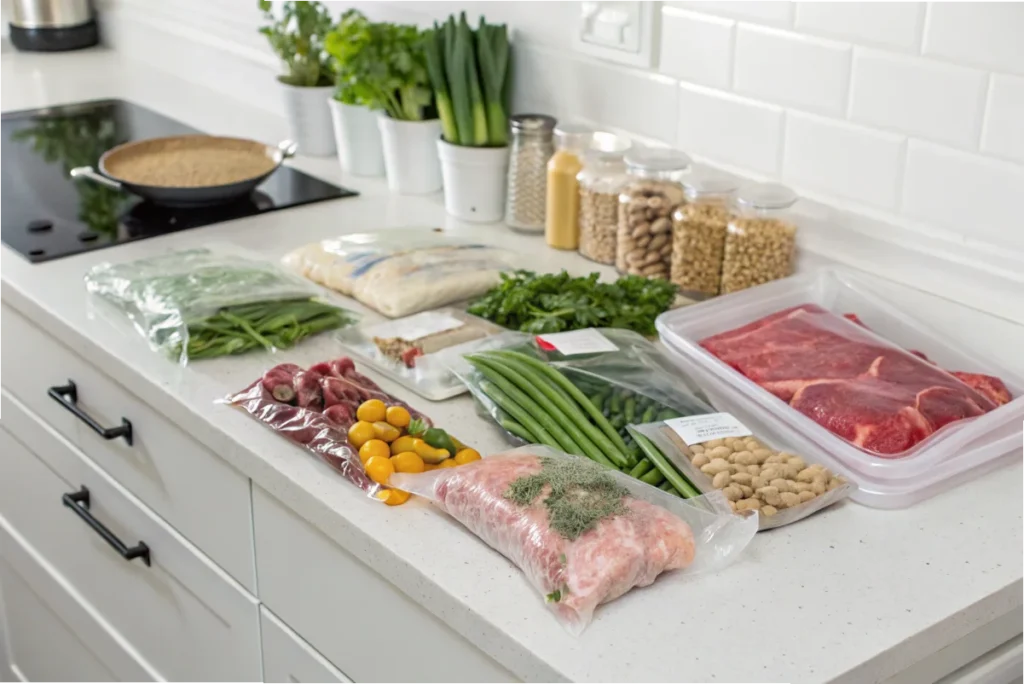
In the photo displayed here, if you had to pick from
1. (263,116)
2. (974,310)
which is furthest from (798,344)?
(263,116)

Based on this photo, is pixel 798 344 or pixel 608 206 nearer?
pixel 798 344

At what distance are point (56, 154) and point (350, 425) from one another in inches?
49.2

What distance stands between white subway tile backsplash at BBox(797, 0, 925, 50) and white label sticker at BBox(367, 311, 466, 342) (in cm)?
57

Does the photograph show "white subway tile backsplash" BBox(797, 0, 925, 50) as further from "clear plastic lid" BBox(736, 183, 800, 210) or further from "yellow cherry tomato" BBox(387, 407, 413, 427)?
"yellow cherry tomato" BBox(387, 407, 413, 427)

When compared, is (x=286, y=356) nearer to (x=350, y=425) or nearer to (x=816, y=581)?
(x=350, y=425)

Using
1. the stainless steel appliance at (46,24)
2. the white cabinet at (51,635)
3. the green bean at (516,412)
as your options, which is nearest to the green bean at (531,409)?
the green bean at (516,412)

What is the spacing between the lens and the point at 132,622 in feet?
5.44

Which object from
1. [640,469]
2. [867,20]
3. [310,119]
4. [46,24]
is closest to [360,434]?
[640,469]

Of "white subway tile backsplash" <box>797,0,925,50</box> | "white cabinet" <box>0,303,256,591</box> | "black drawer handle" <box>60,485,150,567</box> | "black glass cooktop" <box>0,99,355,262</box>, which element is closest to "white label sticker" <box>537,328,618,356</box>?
"white cabinet" <box>0,303,256,591</box>

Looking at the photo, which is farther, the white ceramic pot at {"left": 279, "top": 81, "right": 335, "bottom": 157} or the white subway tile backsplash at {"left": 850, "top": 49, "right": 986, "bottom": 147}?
the white ceramic pot at {"left": 279, "top": 81, "right": 335, "bottom": 157}

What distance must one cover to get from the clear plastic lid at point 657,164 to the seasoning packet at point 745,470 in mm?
499

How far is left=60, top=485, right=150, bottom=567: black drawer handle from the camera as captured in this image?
5.08 feet

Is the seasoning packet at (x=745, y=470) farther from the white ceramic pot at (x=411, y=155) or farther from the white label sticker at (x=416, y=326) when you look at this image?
the white ceramic pot at (x=411, y=155)

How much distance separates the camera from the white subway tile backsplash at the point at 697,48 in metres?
1.61
